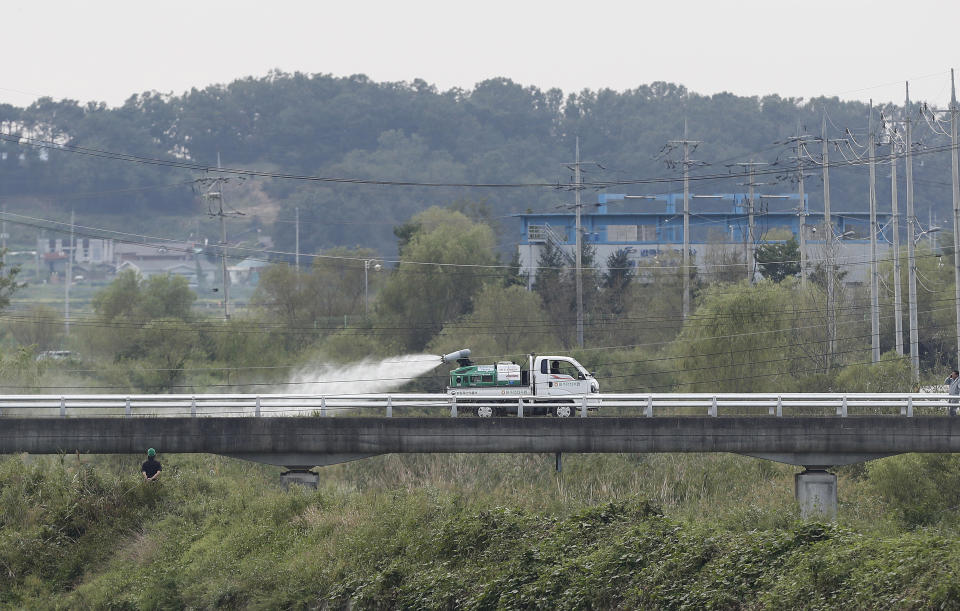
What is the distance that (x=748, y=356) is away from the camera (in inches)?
2603

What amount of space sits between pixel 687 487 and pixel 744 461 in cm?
389

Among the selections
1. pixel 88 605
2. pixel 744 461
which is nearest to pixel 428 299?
Answer: pixel 744 461

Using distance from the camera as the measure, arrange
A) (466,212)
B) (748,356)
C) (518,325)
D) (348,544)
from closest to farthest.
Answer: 1. (348,544)
2. (748,356)
3. (518,325)
4. (466,212)

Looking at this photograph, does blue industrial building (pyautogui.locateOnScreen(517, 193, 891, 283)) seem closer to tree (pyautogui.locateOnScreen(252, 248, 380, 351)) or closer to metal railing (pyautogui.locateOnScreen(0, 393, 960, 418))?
tree (pyautogui.locateOnScreen(252, 248, 380, 351))

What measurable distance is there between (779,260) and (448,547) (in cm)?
6681

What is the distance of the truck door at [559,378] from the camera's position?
44656mm

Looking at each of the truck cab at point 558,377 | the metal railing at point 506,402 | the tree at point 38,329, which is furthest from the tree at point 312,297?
the truck cab at point 558,377

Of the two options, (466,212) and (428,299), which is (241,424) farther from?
(466,212)

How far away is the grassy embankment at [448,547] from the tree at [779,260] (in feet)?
154

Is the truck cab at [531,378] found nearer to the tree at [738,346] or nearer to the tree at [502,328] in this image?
the tree at [738,346]

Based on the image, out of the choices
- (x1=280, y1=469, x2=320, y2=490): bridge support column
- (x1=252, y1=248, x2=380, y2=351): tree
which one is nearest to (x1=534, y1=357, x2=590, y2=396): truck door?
(x1=280, y1=469, x2=320, y2=490): bridge support column

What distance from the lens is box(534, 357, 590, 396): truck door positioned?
147 ft

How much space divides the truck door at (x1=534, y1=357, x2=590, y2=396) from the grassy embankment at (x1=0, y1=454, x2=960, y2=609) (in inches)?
162

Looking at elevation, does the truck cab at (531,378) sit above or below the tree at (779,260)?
below
